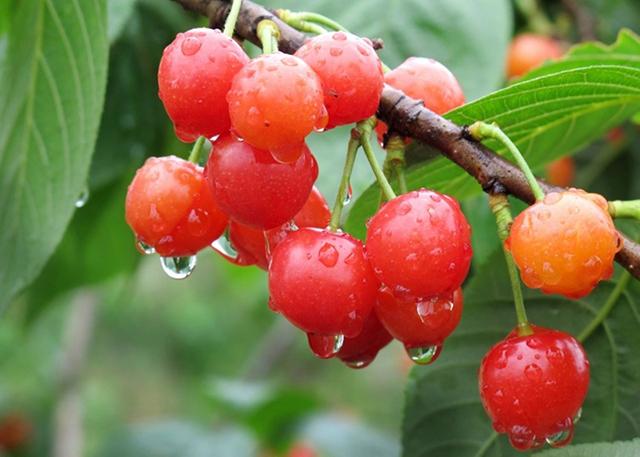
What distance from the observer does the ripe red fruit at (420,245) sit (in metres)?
0.90

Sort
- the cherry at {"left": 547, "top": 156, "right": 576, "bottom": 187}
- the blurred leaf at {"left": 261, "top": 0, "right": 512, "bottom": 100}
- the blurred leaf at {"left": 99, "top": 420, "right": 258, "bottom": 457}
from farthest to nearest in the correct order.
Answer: the blurred leaf at {"left": 99, "top": 420, "right": 258, "bottom": 457}, the cherry at {"left": 547, "top": 156, "right": 576, "bottom": 187}, the blurred leaf at {"left": 261, "top": 0, "right": 512, "bottom": 100}

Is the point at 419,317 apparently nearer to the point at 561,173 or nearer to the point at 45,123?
the point at 45,123

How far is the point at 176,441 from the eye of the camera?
364cm

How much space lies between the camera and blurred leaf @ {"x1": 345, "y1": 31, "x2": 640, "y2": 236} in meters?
1.03

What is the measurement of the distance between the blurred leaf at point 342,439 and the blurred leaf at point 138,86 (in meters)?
1.69

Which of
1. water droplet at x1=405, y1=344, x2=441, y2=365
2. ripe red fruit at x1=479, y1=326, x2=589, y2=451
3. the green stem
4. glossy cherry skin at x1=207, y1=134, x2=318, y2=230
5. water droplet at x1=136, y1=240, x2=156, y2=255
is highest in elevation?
glossy cherry skin at x1=207, y1=134, x2=318, y2=230

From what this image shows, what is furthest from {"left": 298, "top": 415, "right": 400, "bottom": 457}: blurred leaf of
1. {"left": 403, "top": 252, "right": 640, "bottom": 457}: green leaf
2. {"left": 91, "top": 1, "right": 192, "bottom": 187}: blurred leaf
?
{"left": 403, "top": 252, "right": 640, "bottom": 457}: green leaf

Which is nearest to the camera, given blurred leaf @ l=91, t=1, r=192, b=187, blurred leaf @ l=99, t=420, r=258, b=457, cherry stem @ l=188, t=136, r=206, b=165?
cherry stem @ l=188, t=136, r=206, b=165

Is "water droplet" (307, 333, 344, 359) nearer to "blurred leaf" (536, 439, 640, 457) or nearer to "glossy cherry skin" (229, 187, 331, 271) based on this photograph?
Result: "glossy cherry skin" (229, 187, 331, 271)

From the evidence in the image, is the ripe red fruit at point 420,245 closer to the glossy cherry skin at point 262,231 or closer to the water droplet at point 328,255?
the water droplet at point 328,255

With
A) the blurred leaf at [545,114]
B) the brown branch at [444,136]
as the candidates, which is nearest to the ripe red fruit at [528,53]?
the blurred leaf at [545,114]

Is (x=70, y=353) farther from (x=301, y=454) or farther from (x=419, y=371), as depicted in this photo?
(x=419, y=371)

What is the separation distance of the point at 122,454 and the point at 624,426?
2.71 meters

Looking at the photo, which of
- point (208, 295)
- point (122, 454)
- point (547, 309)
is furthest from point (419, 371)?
point (208, 295)
